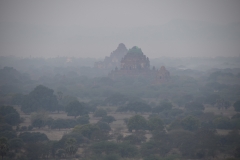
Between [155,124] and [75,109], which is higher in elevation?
[75,109]

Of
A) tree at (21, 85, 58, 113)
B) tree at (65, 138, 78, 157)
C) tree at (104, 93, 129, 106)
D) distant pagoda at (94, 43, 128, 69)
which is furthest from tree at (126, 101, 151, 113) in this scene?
distant pagoda at (94, 43, 128, 69)

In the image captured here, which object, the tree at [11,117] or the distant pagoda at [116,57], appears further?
the distant pagoda at [116,57]

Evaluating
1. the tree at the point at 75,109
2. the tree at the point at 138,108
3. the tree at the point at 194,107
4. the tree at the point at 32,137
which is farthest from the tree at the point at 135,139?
the tree at the point at 194,107

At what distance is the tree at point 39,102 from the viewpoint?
75.9m

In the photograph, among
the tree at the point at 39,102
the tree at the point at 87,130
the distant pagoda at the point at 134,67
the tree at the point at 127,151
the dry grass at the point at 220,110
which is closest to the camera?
the tree at the point at 127,151

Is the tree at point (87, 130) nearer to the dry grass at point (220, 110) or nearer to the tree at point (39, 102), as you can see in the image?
the tree at point (39, 102)

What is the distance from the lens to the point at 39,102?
254 feet

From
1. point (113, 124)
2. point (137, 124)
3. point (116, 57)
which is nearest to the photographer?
point (137, 124)

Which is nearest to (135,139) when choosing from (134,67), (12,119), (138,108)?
(12,119)

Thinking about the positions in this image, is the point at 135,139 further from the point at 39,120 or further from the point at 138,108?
the point at 138,108

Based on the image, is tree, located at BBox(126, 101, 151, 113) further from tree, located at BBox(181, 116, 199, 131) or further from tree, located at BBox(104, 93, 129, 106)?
tree, located at BBox(181, 116, 199, 131)

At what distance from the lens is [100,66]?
18812cm

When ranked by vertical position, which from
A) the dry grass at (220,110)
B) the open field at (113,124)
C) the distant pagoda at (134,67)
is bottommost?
the dry grass at (220,110)

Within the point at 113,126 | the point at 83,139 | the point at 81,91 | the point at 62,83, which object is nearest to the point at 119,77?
the point at 62,83
